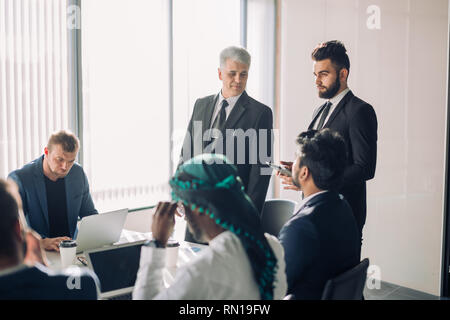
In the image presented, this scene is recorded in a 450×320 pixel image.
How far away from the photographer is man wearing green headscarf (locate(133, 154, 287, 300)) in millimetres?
1342

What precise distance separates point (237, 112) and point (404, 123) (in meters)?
1.80

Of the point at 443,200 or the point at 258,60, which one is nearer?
the point at 443,200

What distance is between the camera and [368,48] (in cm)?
438

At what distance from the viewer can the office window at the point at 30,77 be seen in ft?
10.9

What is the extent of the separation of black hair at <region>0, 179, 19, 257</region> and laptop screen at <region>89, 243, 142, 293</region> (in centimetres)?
79

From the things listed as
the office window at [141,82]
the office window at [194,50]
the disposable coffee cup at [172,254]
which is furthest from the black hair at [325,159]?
the office window at [194,50]

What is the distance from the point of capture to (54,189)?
2857 mm

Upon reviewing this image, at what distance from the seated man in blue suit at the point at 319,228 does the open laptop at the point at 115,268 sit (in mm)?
680

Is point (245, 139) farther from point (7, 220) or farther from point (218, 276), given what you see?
point (7, 220)

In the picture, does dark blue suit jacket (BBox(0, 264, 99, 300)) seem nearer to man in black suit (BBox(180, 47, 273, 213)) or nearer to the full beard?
man in black suit (BBox(180, 47, 273, 213))

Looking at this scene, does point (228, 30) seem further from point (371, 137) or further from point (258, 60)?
point (371, 137)

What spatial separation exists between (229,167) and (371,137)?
5.34 ft

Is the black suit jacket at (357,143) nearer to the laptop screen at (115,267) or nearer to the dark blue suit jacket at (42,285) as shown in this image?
the laptop screen at (115,267)
